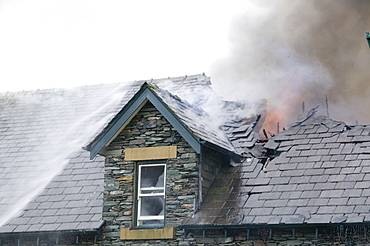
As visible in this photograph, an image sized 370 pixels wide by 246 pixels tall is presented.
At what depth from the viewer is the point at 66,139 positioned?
16.7 meters

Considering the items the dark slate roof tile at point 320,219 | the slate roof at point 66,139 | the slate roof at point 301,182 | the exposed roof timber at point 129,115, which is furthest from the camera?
the slate roof at point 66,139

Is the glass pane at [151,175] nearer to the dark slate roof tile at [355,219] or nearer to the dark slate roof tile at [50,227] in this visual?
the dark slate roof tile at [50,227]

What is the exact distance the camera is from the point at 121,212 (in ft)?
43.7

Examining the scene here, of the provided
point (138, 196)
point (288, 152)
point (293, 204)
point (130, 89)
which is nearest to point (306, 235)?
point (293, 204)

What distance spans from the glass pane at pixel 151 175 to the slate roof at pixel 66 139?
115 centimetres

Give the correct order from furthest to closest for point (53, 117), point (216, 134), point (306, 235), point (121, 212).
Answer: point (53, 117), point (216, 134), point (121, 212), point (306, 235)

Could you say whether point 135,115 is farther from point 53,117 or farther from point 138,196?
point 53,117

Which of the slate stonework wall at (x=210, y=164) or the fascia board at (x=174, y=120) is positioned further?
the slate stonework wall at (x=210, y=164)

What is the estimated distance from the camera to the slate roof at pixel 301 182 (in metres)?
12.0

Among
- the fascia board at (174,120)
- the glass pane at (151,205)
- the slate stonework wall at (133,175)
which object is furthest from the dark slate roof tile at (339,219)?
the glass pane at (151,205)

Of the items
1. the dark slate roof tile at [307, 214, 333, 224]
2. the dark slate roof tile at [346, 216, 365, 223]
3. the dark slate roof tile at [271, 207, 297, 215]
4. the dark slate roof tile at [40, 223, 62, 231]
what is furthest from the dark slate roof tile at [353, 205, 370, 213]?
the dark slate roof tile at [40, 223, 62, 231]

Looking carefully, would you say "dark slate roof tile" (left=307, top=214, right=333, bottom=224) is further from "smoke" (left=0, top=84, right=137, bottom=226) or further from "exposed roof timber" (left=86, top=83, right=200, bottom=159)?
"smoke" (left=0, top=84, right=137, bottom=226)

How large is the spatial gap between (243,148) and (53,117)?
605 cm

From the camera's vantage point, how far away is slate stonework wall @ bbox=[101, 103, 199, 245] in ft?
42.8
